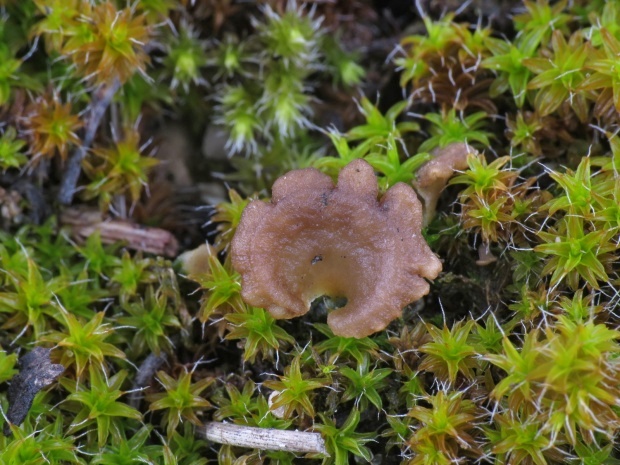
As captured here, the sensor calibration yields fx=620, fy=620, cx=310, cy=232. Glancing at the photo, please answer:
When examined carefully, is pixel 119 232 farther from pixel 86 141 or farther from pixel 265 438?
pixel 265 438

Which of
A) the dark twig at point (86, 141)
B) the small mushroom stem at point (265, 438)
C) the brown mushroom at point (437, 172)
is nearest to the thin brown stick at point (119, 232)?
the dark twig at point (86, 141)

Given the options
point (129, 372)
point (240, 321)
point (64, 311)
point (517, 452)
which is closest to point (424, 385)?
point (517, 452)

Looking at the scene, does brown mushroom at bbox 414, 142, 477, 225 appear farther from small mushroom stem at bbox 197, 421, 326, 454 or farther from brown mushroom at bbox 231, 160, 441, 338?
small mushroom stem at bbox 197, 421, 326, 454

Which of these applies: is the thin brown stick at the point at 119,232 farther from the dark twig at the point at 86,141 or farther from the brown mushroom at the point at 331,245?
the brown mushroom at the point at 331,245

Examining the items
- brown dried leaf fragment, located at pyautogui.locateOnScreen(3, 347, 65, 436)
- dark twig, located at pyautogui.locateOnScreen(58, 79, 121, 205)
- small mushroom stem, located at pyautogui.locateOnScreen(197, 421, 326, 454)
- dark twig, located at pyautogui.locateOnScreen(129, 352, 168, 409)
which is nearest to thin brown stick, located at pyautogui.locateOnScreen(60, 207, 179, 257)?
dark twig, located at pyautogui.locateOnScreen(58, 79, 121, 205)

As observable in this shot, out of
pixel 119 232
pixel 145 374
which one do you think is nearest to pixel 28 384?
pixel 145 374

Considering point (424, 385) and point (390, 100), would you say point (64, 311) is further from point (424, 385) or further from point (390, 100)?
point (390, 100)
